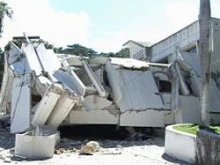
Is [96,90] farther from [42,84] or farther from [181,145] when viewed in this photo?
[181,145]

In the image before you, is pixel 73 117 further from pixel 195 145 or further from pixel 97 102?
pixel 195 145

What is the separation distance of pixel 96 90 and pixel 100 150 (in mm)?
3490

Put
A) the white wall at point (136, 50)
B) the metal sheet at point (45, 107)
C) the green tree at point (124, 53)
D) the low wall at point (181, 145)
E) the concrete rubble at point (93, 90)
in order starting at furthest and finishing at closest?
the green tree at point (124, 53)
the white wall at point (136, 50)
the concrete rubble at point (93, 90)
the metal sheet at point (45, 107)
the low wall at point (181, 145)

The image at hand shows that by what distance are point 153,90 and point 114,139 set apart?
2750 mm

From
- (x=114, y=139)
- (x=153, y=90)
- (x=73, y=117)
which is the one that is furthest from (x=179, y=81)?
(x=73, y=117)

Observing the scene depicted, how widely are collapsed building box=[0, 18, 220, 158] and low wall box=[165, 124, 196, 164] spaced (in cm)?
411

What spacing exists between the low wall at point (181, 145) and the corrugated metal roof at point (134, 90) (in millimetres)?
4637

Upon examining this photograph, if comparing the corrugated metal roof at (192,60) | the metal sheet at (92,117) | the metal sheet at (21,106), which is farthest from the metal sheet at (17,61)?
the corrugated metal roof at (192,60)

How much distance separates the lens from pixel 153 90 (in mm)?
17859

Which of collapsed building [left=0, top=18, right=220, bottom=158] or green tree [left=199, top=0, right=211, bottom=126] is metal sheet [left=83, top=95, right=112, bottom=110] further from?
green tree [left=199, top=0, right=211, bottom=126]

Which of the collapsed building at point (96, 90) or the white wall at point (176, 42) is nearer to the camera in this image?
the collapsed building at point (96, 90)

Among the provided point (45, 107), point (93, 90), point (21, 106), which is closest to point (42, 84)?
point (45, 107)

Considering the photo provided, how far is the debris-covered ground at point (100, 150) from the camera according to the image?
1139 centimetres

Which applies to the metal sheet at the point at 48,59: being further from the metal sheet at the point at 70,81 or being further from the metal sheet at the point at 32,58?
the metal sheet at the point at 70,81
